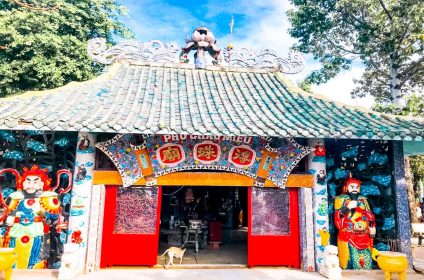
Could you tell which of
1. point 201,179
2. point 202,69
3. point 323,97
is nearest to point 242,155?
point 201,179

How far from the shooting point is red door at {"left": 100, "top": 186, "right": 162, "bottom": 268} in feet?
23.0

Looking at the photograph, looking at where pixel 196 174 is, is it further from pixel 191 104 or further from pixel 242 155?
pixel 191 104

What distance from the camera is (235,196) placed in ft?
51.2

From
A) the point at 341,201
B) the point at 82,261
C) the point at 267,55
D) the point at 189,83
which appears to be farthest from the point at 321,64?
the point at 82,261

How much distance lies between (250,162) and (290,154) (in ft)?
3.21

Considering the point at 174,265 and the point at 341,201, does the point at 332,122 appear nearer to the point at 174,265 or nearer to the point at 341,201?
the point at 341,201

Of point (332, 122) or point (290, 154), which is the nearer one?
point (332, 122)

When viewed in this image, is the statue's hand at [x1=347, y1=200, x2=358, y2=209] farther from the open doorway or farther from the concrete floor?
the open doorway

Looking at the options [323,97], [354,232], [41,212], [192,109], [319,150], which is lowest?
[354,232]

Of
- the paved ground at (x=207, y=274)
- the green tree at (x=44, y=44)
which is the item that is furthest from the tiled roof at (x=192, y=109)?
the green tree at (x=44, y=44)

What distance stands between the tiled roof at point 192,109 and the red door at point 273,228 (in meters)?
1.89

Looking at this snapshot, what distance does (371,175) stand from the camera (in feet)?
24.3

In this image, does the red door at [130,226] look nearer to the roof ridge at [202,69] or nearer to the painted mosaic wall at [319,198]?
the painted mosaic wall at [319,198]

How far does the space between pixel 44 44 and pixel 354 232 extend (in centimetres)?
1386
